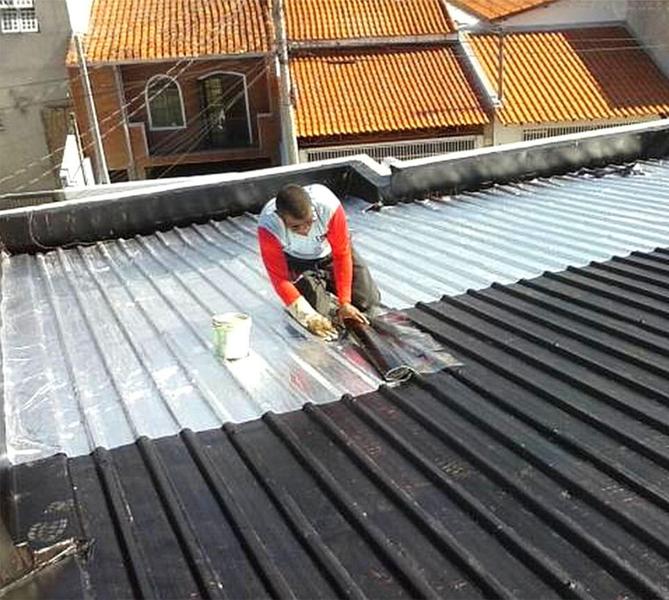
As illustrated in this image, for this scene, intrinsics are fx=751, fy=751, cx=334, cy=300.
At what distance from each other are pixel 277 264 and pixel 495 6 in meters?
21.5

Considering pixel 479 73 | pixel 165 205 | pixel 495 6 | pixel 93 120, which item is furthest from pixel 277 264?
pixel 495 6

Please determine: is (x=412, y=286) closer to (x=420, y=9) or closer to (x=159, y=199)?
(x=159, y=199)

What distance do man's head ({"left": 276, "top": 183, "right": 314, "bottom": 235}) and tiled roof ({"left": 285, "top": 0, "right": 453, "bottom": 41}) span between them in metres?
18.0

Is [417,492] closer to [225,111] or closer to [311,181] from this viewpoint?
[311,181]

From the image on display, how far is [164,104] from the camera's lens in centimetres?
2217

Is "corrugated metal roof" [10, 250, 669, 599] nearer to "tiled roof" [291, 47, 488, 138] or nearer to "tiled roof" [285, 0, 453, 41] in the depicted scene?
→ "tiled roof" [291, 47, 488, 138]

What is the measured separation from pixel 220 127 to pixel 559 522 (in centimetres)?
2108

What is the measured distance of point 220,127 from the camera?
22312 mm

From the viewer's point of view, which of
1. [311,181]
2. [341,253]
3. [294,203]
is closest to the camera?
[294,203]

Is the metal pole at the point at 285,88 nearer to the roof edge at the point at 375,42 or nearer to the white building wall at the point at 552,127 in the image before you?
the roof edge at the point at 375,42

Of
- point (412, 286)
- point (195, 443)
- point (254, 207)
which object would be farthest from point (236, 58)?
point (195, 443)

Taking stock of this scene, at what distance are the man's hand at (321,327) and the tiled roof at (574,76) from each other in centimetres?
1637

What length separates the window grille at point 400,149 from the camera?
63.8ft

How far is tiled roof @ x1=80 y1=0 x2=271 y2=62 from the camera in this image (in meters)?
20.7
